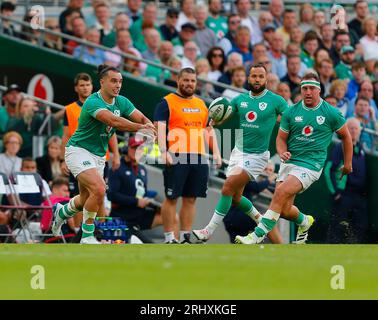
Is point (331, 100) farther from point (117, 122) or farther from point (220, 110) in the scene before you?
point (117, 122)

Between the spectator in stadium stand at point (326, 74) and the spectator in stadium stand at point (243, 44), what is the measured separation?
1252 millimetres

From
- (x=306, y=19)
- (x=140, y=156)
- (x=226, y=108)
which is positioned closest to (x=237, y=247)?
Result: (x=226, y=108)

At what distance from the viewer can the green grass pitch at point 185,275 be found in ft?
39.7

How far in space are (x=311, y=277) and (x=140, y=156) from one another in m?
7.59

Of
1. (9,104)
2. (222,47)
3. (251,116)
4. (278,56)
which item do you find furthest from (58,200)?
(278,56)

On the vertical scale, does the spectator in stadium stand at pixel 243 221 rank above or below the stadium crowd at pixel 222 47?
below

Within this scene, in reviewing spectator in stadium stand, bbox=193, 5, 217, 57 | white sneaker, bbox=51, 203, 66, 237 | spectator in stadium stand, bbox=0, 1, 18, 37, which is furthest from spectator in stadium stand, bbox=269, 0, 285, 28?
white sneaker, bbox=51, 203, 66, 237

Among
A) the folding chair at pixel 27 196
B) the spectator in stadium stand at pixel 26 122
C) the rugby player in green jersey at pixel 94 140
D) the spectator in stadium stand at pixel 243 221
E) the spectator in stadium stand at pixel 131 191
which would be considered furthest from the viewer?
the spectator in stadium stand at pixel 26 122

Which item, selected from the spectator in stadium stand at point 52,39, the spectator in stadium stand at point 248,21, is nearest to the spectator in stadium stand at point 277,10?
the spectator in stadium stand at point 248,21

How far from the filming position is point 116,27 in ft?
74.8

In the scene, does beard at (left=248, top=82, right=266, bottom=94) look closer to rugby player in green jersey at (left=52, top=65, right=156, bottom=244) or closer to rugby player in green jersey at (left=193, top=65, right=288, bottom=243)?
rugby player in green jersey at (left=193, top=65, right=288, bottom=243)

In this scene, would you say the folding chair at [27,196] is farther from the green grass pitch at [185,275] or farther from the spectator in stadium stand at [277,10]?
the spectator in stadium stand at [277,10]

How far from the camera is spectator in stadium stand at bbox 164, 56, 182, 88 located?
21.7 m
